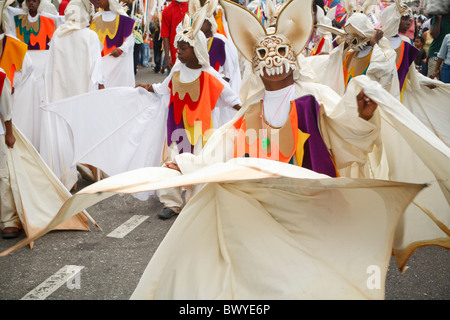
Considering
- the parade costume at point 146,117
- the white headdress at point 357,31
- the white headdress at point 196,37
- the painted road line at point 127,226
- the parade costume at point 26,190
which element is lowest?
the painted road line at point 127,226

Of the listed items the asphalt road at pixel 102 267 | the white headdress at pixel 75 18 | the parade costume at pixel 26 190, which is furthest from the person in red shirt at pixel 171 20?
the asphalt road at pixel 102 267

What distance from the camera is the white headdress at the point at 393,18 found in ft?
18.5

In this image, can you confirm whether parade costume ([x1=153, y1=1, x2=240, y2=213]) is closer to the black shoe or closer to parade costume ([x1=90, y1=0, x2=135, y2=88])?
the black shoe

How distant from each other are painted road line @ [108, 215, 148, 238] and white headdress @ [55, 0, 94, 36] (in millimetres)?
2398

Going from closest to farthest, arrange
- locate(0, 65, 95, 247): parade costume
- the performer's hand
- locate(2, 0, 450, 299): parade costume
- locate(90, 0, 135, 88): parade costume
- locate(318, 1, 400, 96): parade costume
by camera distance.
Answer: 1. locate(2, 0, 450, 299): parade costume
2. the performer's hand
3. locate(0, 65, 95, 247): parade costume
4. locate(318, 1, 400, 96): parade costume
5. locate(90, 0, 135, 88): parade costume

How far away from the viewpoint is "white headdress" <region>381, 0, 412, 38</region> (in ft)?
18.5

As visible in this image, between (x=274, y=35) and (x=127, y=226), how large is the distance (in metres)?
2.40

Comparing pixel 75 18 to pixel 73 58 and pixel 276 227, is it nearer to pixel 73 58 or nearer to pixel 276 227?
pixel 73 58

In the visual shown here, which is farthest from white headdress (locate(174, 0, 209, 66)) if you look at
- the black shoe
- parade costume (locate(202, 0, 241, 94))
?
parade costume (locate(202, 0, 241, 94))

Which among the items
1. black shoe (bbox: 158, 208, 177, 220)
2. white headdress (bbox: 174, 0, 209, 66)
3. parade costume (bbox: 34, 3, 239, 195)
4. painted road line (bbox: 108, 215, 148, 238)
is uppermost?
white headdress (bbox: 174, 0, 209, 66)

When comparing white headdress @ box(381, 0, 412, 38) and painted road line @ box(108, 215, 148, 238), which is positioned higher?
white headdress @ box(381, 0, 412, 38)

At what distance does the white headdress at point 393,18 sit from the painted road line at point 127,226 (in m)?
3.54

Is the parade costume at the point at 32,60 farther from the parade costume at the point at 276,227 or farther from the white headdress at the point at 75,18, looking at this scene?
the parade costume at the point at 276,227
